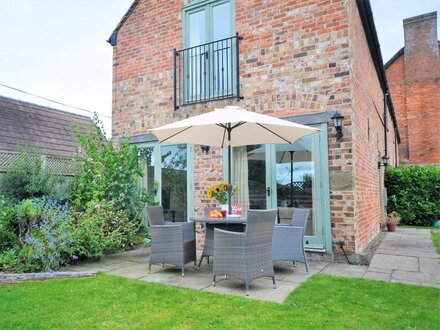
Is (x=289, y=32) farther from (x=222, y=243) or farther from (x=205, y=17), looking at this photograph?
(x=222, y=243)

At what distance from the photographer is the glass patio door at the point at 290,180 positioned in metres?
5.64

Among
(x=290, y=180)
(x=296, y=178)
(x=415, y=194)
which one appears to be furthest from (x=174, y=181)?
(x=415, y=194)

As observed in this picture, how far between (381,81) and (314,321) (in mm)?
9067

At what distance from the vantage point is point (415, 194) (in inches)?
467

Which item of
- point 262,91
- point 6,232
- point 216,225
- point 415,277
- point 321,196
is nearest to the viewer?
point 415,277

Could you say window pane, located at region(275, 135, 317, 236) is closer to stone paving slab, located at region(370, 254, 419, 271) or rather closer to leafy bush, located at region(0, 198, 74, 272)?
stone paving slab, located at region(370, 254, 419, 271)

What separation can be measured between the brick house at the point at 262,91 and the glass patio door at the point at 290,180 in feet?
0.06

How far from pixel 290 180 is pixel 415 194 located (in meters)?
8.00

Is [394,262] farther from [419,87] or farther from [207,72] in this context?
[419,87]

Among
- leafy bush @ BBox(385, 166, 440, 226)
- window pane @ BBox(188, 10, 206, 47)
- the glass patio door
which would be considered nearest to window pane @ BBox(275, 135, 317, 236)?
the glass patio door

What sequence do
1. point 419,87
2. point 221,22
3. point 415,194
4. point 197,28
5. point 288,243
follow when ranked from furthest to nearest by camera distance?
point 419,87 → point 415,194 → point 197,28 → point 221,22 → point 288,243

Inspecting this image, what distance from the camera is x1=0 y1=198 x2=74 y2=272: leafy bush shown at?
483cm

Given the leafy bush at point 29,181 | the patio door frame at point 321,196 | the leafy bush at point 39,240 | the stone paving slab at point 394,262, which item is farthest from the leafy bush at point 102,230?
the stone paving slab at point 394,262

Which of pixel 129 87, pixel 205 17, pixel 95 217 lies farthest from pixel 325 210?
pixel 129 87
